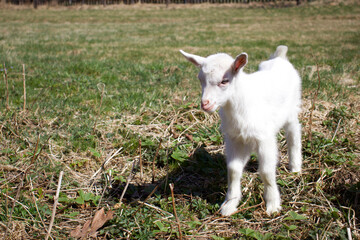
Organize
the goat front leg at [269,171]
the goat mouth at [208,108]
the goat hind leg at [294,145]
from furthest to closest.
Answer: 1. the goat hind leg at [294,145]
2. the goat front leg at [269,171]
3. the goat mouth at [208,108]

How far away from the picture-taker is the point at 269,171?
2.66 meters

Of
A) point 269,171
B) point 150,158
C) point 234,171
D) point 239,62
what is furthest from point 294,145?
point 150,158

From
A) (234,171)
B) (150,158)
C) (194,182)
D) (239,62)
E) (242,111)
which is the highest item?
(239,62)

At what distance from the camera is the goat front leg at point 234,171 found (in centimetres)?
270

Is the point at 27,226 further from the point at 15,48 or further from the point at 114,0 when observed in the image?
the point at 114,0

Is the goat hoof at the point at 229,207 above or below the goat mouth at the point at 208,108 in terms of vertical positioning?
below

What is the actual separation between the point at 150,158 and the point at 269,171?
4.00 ft

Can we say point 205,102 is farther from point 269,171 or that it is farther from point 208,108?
point 269,171

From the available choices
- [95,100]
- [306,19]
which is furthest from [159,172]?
[306,19]

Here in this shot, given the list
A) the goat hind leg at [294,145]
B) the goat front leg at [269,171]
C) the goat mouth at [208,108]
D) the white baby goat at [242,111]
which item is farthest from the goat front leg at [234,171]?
the goat hind leg at [294,145]

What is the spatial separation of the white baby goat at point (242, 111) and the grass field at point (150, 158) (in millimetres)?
204

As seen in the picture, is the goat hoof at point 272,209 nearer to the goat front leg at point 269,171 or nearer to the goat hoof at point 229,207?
the goat front leg at point 269,171

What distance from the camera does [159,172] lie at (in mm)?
3293

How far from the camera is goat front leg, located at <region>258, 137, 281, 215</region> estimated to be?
2.63 meters
